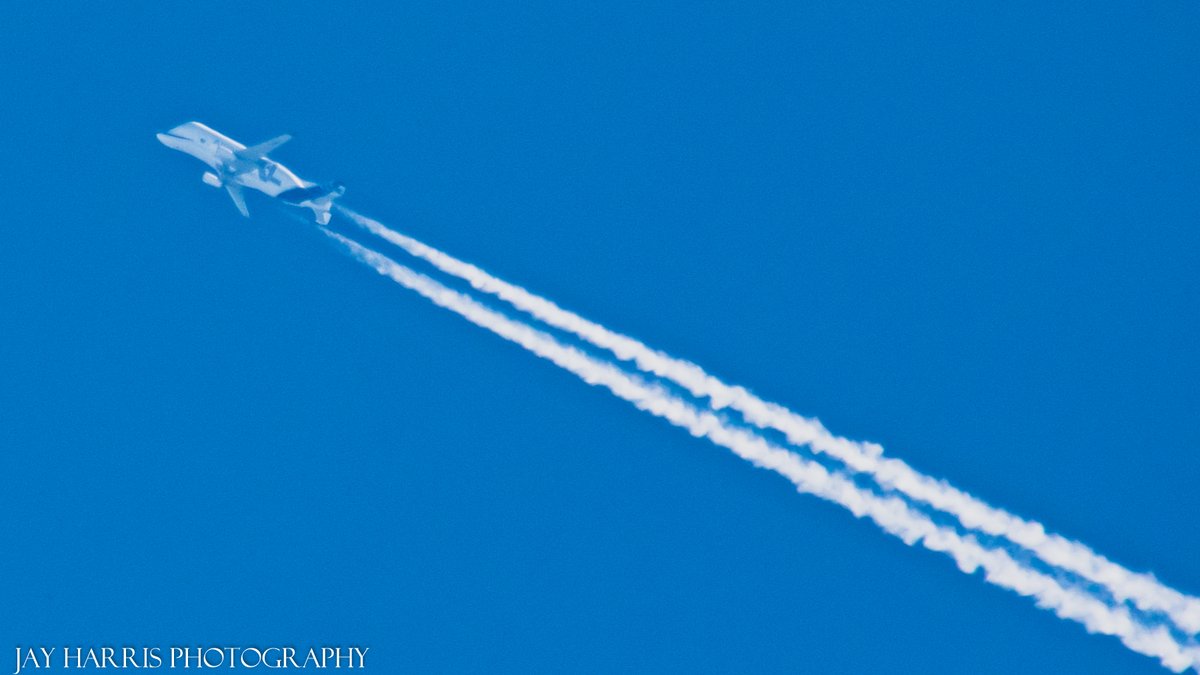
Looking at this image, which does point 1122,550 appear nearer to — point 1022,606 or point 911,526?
point 1022,606

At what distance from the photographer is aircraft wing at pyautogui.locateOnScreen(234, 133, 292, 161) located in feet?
111

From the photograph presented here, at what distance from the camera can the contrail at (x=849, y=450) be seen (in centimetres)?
2931

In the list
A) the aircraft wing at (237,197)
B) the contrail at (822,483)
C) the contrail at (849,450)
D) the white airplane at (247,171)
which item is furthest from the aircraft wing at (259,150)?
the contrail at (822,483)

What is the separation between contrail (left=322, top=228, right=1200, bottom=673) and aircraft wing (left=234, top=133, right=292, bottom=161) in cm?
275

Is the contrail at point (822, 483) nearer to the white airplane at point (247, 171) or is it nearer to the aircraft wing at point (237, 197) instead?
the white airplane at point (247, 171)

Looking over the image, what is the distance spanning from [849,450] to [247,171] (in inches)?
673

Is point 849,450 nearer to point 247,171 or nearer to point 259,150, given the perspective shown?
point 259,150

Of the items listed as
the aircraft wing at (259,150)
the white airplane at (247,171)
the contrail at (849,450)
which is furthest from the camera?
the white airplane at (247,171)

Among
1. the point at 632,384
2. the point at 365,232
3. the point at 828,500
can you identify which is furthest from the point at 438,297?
the point at 828,500

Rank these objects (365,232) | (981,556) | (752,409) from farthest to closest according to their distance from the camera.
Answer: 1. (365,232)
2. (752,409)
3. (981,556)

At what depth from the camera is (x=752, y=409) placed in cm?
3234

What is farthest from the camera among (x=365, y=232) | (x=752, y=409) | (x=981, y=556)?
(x=365, y=232)

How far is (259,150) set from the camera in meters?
34.1

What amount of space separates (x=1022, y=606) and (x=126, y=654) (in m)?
23.8
